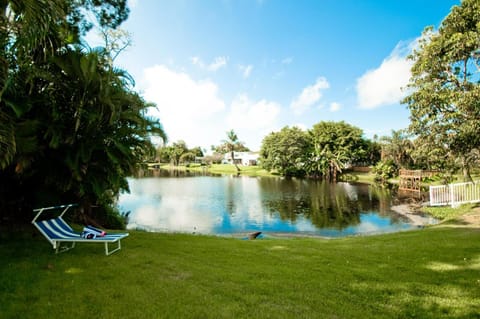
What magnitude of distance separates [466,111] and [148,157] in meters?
9.58

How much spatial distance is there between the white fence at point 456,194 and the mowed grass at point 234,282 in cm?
841

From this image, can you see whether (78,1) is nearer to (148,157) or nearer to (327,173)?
(148,157)

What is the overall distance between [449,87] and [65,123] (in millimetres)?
11255

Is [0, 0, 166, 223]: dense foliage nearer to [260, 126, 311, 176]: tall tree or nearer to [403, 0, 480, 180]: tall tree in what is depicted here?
[403, 0, 480, 180]: tall tree

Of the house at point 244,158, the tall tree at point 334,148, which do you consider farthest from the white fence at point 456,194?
the house at point 244,158

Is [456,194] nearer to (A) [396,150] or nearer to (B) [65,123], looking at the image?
(B) [65,123]

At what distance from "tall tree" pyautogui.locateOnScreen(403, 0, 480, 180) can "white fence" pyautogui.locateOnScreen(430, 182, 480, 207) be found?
2.61 metres

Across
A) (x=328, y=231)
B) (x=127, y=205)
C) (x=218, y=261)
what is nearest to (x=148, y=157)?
(x=218, y=261)

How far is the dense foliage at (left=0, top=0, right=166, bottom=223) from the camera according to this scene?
4246 millimetres

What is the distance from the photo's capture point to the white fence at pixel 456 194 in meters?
10.8

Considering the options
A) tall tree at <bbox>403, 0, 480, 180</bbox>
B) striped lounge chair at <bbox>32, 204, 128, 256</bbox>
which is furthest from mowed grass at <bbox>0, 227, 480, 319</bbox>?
tall tree at <bbox>403, 0, 480, 180</bbox>

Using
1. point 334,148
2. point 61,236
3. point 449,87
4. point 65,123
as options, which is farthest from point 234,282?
point 334,148

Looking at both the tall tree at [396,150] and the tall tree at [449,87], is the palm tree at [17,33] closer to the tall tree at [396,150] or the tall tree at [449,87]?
the tall tree at [449,87]

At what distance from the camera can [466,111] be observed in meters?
7.43
